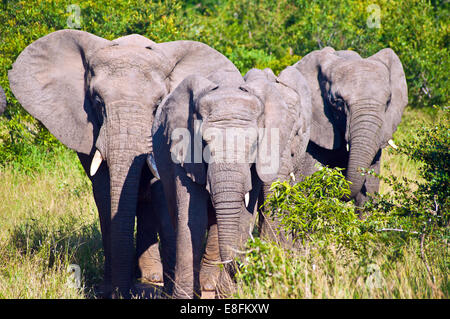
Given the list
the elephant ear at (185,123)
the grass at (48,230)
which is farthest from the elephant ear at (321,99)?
the elephant ear at (185,123)

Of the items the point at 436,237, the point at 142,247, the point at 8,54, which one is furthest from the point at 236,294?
the point at 8,54

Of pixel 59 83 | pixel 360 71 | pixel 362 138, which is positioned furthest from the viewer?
pixel 360 71

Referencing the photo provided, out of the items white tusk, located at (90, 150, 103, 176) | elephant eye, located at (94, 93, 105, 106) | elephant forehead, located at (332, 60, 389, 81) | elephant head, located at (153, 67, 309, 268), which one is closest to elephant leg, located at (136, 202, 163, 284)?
white tusk, located at (90, 150, 103, 176)

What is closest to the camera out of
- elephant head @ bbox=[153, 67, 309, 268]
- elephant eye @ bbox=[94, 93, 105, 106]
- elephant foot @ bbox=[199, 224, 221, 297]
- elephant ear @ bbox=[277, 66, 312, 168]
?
elephant head @ bbox=[153, 67, 309, 268]

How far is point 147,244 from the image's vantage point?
8.41m

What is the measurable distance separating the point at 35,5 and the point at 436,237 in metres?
8.14

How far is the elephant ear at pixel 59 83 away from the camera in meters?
8.23

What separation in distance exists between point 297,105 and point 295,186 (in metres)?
1.79

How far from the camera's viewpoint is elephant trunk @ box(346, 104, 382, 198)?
882 cm

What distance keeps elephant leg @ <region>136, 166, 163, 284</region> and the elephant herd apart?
1cm

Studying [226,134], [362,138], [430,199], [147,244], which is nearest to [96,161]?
[147,244]

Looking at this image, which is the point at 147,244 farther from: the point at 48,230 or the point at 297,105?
the point at 297,105

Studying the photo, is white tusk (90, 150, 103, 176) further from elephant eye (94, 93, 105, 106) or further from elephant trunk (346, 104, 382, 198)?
elephant trunk (346, 104, 382, 198)

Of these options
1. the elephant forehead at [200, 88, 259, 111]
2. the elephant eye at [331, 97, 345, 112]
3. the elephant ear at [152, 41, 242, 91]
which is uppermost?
the elephant ear at [152, 41, 242, 91]
